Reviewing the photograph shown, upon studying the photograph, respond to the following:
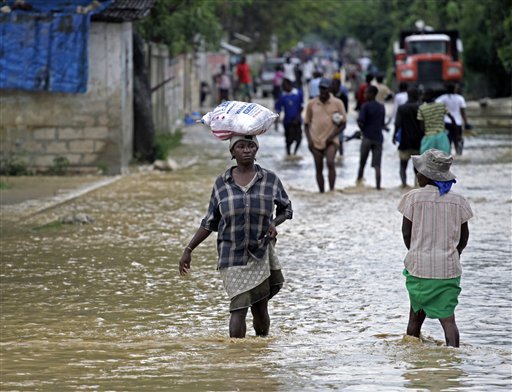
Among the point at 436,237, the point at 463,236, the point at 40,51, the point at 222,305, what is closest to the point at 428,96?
the point at 40,51

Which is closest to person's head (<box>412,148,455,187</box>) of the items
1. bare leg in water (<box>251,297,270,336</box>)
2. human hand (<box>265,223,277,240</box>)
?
human hand (<box>265,223,277,240</box>)

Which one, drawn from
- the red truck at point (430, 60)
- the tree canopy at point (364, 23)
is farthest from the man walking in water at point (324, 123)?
the red truck at point (430, 60)

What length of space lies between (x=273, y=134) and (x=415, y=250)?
27.4 meters

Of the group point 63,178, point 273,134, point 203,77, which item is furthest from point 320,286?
point 203,77

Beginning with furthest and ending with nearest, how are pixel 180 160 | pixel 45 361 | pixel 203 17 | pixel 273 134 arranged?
1. pixel 273 134
2. pixel 203 17
3. pixel 180 160
4. pixel 45 361

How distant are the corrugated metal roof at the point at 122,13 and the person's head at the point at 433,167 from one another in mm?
14117

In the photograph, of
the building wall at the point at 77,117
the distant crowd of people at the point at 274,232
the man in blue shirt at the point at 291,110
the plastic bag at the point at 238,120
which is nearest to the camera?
the plastic bag at the point at 238,120

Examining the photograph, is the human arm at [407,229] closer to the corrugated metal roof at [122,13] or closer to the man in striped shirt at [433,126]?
the man in striped shirt at [433,126]

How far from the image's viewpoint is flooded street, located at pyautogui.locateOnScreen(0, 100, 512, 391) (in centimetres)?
733

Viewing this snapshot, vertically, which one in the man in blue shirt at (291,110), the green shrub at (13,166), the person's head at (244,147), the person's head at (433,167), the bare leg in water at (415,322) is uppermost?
the person's head at (244,147)

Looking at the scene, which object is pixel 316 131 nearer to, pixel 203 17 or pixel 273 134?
pixel 203 17

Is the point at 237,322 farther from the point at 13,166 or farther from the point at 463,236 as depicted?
the point at 13,166

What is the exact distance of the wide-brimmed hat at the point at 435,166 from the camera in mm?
8117

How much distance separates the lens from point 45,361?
26.5 feet
